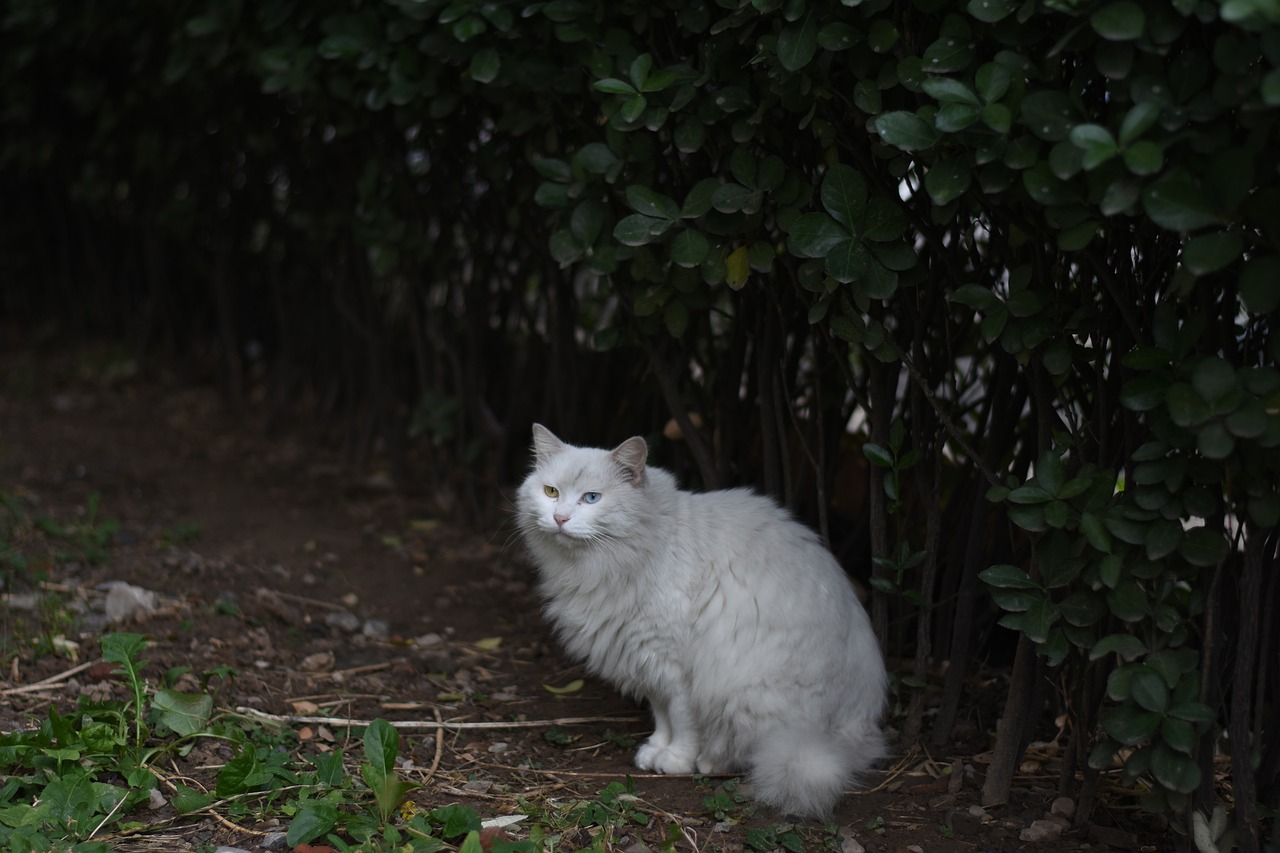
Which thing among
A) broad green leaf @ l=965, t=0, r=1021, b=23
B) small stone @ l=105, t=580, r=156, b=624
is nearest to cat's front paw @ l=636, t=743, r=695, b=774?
small stone @ l=105, t=580, r=156, b=624

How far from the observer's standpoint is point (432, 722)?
294 cm

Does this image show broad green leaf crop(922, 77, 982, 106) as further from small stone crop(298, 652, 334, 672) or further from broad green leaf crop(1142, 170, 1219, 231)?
small stone crop(298, 652, 334, 672)

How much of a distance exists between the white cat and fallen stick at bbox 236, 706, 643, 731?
25 cm

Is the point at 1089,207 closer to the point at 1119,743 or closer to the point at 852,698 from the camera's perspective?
the point at 1119,743

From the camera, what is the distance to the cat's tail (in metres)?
2.40

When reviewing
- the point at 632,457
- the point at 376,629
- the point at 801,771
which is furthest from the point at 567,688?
the point at 801,771

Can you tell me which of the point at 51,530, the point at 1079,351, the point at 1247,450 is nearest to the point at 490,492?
the point at 51,530

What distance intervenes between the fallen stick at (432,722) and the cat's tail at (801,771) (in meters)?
0.66

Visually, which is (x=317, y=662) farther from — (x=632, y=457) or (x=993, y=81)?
(x=993, y=81)

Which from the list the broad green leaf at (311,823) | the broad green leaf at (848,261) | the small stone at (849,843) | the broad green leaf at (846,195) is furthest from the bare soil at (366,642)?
the broad green leaf at (846,195)

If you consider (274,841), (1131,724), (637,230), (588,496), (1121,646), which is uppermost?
(637,230)

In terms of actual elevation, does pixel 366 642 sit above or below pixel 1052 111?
below

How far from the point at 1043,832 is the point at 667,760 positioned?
88cm

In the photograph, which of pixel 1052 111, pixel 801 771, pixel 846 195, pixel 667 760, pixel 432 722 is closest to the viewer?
pixel 1052 111
